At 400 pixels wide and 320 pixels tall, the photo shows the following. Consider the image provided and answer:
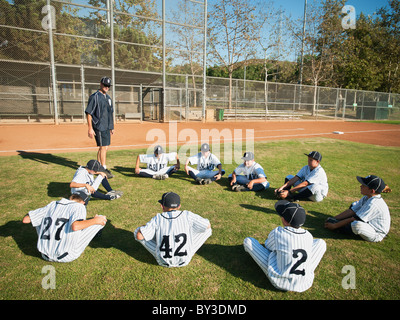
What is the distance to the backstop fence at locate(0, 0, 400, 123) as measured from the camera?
51.8 feet

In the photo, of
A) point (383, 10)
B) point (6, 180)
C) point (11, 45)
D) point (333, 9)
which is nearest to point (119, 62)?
point (11, 45)

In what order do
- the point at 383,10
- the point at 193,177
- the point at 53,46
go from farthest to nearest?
the point at 383,10 < the point at 53,46 < the point at 193,177

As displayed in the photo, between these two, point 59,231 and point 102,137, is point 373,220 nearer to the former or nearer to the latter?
point 59,231

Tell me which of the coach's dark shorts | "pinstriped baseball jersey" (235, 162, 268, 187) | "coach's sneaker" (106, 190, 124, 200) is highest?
the coach's dark shorts

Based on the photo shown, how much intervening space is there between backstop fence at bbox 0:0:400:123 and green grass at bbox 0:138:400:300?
40.8ft

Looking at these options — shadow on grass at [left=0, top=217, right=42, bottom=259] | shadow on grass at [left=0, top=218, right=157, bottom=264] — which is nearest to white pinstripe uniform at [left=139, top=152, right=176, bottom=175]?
shadow on grass at [left=0, top=218, right=157, bottom=264]

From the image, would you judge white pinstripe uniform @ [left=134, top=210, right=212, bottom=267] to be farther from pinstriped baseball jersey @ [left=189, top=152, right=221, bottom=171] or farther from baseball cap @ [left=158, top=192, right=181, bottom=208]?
pinstriped baseball jersey @ [left=189, top=152, right=221, bottom=171]

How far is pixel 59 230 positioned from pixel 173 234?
1329 millimetres

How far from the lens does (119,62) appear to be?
1862 centimetres

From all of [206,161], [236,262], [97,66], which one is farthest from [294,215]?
[97,66]

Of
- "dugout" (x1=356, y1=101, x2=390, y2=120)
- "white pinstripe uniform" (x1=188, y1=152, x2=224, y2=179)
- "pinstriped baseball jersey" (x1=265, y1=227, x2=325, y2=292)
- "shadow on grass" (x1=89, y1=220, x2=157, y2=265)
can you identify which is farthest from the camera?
"dugout" (x1=356, y1=101, x2=390, y2=120)

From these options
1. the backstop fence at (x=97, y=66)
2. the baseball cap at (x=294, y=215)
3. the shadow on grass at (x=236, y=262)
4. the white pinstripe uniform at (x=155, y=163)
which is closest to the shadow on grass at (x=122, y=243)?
the shadow on grass at (x=236, y=262)
